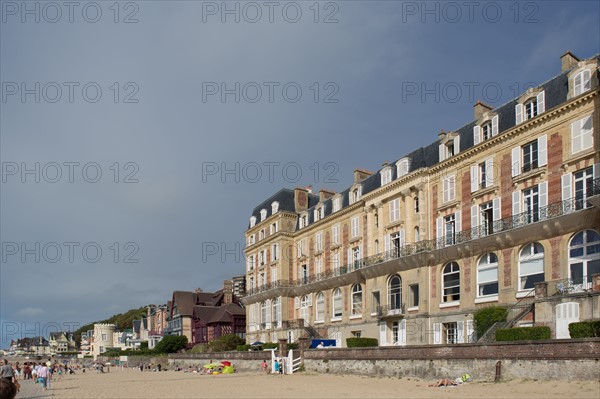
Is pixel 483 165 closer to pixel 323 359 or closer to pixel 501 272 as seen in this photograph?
pixel 501 272

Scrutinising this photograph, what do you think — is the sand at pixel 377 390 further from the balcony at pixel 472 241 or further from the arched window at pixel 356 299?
the arched window at pixel 356 299

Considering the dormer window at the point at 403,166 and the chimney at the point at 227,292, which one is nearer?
the dormer window at the point at 403,166

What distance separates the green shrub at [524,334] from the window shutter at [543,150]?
9229 mm

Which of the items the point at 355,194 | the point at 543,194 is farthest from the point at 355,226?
the point at 543,194

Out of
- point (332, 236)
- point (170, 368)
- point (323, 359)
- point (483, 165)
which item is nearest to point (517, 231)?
point (483, 165)

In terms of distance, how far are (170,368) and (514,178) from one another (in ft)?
134

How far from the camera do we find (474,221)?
106ft

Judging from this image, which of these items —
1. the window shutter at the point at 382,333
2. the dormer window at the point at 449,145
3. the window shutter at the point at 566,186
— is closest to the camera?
the window shutter at the point at 566,186

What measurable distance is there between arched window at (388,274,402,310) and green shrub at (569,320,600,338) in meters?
16.2

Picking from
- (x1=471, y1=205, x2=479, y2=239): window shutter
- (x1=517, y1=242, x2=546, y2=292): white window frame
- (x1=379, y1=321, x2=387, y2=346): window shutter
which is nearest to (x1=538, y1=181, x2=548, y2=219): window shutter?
(x1=517, y1=242, x2=546, y2=292): white window frame

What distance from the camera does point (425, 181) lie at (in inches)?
1425

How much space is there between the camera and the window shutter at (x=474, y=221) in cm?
3192

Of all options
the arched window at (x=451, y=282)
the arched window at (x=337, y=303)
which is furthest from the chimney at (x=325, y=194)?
the arched window at (x=451, y=282)

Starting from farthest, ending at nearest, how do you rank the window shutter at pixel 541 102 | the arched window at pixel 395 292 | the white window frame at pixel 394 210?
the white window frame at pixel 394 210 → the arched window at pixel 395 292 → the window shutter at pixel 541 102
